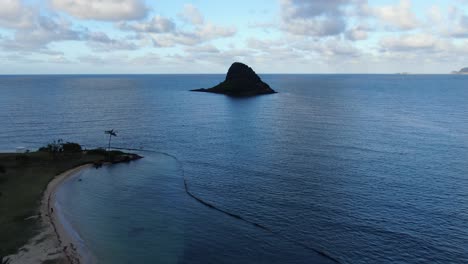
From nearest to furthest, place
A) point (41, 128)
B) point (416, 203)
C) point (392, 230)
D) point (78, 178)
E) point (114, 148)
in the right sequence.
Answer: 1. point (392, 230)
2. point (416, 203)
3. point (78, 178)
4. point (114, 148)
5. point (41, 128)

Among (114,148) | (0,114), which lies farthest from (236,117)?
(0,114)

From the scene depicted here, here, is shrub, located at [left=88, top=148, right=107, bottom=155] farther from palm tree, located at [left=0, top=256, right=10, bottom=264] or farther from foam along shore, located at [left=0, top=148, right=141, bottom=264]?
palm tree, located at [left=0, top=256, right=10, bottom=264]

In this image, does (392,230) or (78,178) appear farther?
(78,178)

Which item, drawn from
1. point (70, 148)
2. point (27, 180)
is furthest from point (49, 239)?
point (70, 148)

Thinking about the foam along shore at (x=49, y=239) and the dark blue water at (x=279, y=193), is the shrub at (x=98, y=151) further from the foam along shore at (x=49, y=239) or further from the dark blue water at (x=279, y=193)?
the foam along shore at (x=49, y=239)

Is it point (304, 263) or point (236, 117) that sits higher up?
point (236, 117)

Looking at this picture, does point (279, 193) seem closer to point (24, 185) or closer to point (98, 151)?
point (24, 185)

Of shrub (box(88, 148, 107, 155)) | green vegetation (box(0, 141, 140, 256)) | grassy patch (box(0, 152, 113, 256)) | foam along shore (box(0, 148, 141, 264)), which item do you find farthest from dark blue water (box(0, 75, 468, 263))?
shrub (box(88, 148, 107, 155))

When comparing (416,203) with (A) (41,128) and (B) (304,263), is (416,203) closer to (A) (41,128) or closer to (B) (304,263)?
(B) (304,263)
